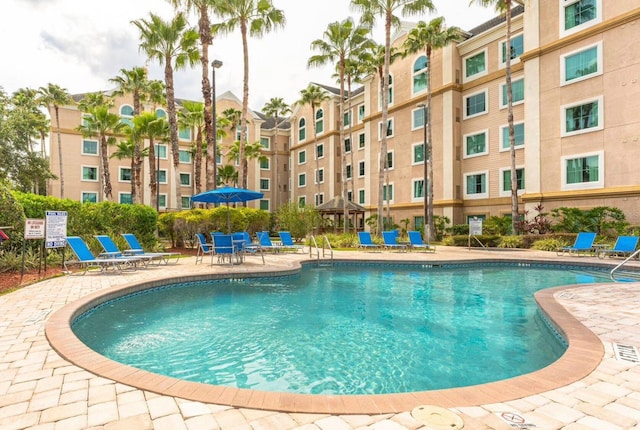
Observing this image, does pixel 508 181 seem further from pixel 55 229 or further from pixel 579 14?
pixel 55 229

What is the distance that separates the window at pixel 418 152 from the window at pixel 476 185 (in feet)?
13.4

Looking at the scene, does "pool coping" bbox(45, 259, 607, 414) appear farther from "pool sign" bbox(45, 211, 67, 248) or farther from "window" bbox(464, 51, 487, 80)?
"window" bbox(464, 51, 487, 80)

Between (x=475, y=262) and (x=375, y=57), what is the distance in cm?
2156

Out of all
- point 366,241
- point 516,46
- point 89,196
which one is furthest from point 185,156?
point 516,46

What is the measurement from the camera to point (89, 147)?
126 ft

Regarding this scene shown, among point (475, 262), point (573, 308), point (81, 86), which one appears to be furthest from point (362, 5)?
point (81, 86)

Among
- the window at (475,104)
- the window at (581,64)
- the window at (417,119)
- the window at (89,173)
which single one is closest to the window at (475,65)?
the window at (475,104)

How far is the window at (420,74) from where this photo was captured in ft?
97.6

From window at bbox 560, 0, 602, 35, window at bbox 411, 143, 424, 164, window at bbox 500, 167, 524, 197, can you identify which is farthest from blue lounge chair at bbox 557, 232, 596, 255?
window at bbox 411, 143, 424, 164

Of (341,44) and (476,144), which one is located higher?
(341,44)

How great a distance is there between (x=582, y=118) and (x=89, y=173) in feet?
140

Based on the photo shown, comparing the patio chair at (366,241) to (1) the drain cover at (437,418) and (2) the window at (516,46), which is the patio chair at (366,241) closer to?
(2) the window at (516,46)

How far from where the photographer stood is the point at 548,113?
21.7 meters

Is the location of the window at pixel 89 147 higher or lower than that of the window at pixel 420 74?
lower
